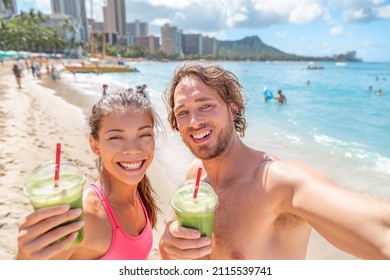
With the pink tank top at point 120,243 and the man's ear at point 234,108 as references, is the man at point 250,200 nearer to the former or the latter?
the man's ear at point 234,108

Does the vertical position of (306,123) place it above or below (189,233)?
below

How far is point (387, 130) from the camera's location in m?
12.8

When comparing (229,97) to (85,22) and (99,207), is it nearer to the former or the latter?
(99,207)

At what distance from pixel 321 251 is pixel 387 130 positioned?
11.6 metres

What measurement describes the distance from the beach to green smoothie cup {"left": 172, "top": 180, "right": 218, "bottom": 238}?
3.44 feet

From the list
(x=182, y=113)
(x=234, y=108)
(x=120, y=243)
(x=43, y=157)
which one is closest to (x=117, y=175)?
(x=120, y=243)

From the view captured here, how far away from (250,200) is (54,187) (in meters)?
1.20

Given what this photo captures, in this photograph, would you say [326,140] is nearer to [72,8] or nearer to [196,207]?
[196,207]

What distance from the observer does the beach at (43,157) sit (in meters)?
3.74

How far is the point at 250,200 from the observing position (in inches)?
75.6

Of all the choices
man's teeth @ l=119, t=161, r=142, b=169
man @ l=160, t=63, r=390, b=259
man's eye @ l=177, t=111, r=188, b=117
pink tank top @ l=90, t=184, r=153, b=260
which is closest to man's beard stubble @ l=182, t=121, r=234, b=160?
man @ l=160, t=63, r=390, b=259
